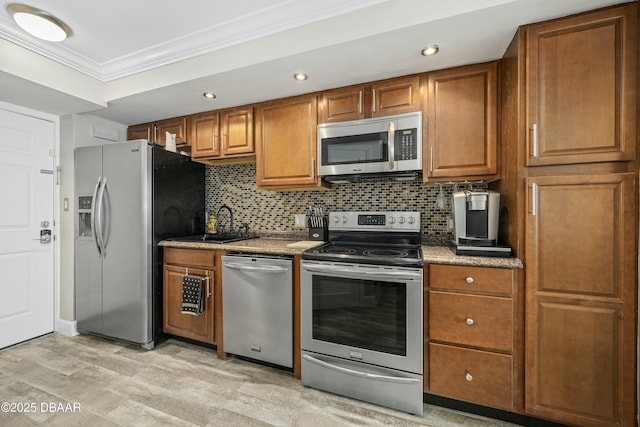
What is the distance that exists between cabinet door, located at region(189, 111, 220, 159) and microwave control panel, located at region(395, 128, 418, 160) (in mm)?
1774

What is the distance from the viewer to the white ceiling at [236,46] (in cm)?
157

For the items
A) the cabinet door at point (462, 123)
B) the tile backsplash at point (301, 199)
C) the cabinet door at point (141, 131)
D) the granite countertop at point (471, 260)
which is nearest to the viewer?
the granite countertop at point (471, 260)

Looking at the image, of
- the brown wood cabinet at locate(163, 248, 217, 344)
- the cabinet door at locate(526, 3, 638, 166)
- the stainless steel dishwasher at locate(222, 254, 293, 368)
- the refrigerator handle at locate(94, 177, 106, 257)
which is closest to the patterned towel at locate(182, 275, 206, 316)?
the brown wood cabinet at locate(163, 248, 217, 344)

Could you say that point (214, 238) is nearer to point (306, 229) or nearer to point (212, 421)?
point (306, 229)

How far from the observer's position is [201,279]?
2.38 metres

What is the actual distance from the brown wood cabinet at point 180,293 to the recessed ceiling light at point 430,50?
2.20 metres

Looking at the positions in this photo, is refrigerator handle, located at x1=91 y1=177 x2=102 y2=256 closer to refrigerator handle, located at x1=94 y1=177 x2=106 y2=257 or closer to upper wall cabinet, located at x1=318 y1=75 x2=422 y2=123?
refrigerator handle, located at x1=94 y1=177 x2=106 y2=257

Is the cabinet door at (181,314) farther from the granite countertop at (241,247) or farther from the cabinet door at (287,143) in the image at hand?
the cabinet door at (287,143)

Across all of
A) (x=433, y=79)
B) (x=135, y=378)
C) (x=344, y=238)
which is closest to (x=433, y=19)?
(x=433, y=79)

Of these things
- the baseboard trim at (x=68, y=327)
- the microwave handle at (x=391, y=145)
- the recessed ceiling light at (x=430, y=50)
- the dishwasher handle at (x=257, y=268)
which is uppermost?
the recessed ceiling light at (x=430, y=50)

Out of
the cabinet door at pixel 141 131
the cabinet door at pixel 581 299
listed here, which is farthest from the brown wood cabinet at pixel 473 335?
the cabinet door at pixel 141 131

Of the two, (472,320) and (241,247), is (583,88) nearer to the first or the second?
(472,320)

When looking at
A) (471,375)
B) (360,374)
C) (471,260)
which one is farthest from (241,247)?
(471,375)

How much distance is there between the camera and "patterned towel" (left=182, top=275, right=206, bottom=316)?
2357 millimetres
